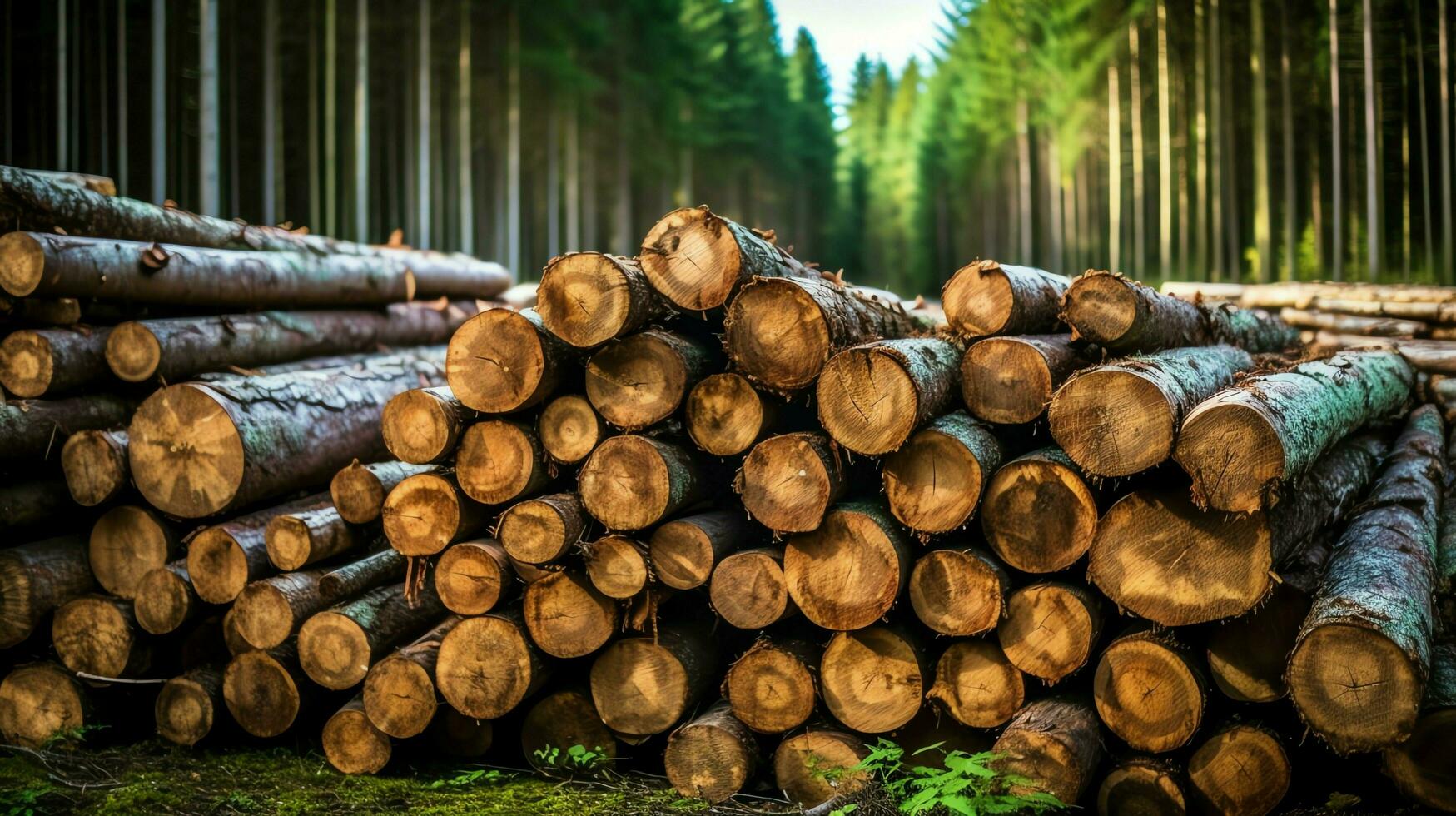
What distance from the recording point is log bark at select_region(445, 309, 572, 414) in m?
4.22

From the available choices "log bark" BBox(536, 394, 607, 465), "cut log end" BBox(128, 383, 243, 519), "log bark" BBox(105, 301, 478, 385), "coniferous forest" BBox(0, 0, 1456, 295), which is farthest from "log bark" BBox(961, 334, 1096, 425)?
"coniferous forest" BBox(0, 0, 1456, 295)

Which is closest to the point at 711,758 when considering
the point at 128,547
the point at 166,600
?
the point at 166,600

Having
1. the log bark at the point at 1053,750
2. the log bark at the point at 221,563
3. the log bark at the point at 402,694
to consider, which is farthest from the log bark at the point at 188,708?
the log bark at the point at 1053,750

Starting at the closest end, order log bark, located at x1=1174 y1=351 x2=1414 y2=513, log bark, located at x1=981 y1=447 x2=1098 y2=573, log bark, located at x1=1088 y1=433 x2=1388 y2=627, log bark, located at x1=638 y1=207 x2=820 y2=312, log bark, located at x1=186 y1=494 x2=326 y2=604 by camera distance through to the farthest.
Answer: log bark, located at x1=1174 y1=351 x2=1414 y2=513 < log bark, located at x1=1088 y1=433 x2=1388 y2=627 < log bark, located at x1=981 y1=447 x2=1098 y2=573 < log bark, located at x1=638 y1=207 x2=820 y2=312 < log bark, located at x1=186 y1=494 x2=326 y2=604

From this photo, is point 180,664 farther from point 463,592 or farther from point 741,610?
point 741,610

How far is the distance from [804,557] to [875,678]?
1.96 feet

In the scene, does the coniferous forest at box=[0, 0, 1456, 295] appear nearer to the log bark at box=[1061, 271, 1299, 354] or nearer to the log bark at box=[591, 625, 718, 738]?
the log bark at box=[591, 625, 718, 738]

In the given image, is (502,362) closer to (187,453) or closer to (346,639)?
(346,639)

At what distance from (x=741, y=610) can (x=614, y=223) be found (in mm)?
30054

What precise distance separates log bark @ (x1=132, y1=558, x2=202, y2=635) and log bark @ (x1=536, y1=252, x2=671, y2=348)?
2.39m

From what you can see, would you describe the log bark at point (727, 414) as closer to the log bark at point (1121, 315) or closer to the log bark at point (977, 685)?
the log bark at point (977, 685)

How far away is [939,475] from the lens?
3.82m

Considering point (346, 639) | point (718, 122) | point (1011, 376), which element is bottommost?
point (346, 639)

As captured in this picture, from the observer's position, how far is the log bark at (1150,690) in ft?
11.7
